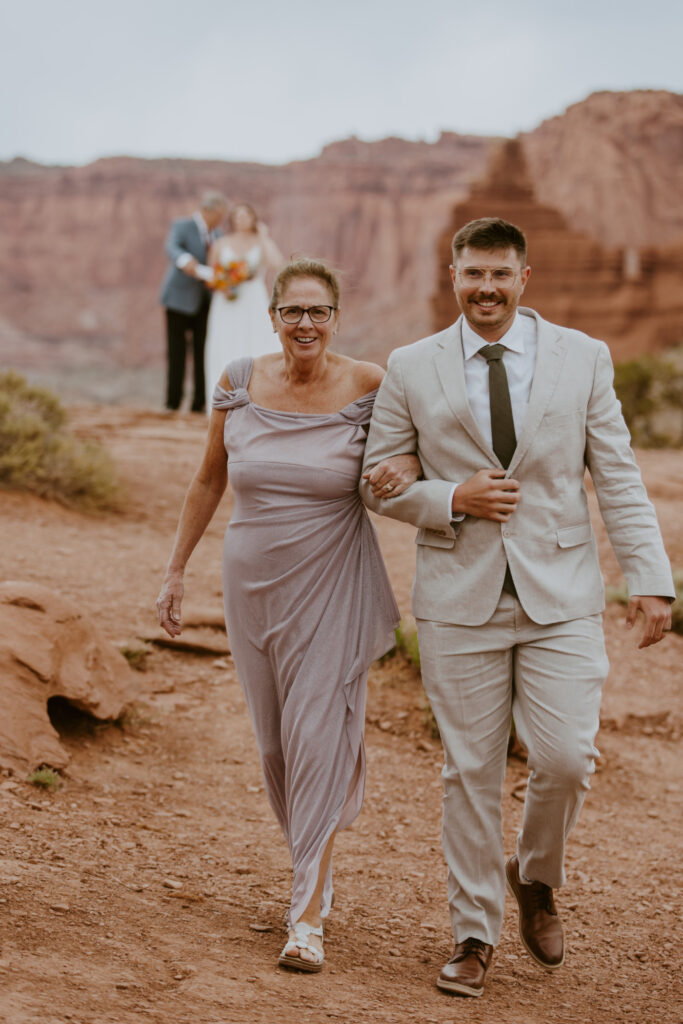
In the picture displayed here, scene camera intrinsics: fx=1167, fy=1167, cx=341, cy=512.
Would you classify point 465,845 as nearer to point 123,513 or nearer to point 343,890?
point 343,890

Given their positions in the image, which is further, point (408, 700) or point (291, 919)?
point (408, 700)

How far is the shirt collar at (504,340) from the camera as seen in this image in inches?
143

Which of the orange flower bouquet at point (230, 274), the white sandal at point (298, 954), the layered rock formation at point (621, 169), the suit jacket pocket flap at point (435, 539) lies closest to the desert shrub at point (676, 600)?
the suit jacket pocket flap at point (435, 539)

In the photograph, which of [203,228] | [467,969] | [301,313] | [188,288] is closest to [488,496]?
[301,313]

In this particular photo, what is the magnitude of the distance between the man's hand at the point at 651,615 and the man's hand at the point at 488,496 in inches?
18.8

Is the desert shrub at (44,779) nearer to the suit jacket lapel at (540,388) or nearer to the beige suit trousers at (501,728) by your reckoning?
the beige suit trousers at (501,728)

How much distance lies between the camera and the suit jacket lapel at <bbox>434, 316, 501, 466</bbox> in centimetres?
357

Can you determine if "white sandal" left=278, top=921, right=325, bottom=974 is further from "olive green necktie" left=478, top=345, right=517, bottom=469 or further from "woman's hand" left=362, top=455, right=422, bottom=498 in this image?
"olive green necktie" left=478, top=345, right=517, bottom=469

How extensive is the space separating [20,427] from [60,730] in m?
4.87

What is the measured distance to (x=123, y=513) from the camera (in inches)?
393

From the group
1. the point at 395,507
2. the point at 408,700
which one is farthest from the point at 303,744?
the point at 408,700

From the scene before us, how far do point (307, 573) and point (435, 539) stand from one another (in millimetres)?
464

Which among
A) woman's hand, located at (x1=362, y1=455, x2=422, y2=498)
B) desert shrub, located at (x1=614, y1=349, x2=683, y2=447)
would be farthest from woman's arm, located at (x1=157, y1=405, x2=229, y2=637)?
desert shrub, located at (x1=614, y1=349, x2=683, y2=447)

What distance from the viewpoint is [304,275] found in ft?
12.8
